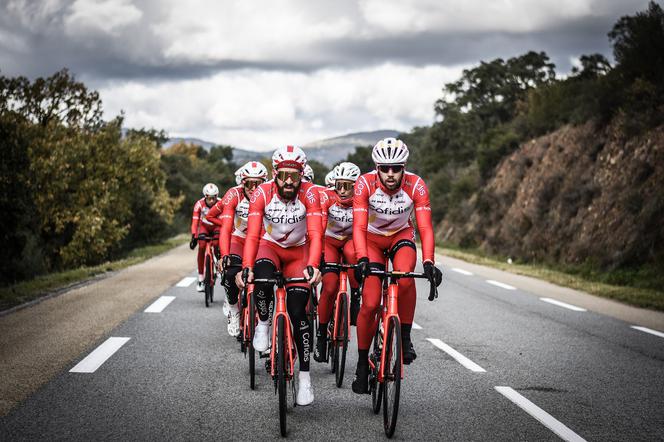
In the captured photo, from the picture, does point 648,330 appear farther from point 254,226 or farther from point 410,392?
point 254,226

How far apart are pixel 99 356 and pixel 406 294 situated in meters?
3.76

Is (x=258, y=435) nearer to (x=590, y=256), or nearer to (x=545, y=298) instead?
(x=545, y=298)

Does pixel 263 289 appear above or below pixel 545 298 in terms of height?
above

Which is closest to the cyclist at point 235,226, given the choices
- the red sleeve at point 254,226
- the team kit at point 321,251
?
the team kit at point 321,251

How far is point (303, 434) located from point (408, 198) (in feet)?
6.89

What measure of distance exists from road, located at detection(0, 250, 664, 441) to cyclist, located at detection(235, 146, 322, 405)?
0.62 m

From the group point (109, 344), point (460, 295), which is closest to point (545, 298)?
point (460, 295)

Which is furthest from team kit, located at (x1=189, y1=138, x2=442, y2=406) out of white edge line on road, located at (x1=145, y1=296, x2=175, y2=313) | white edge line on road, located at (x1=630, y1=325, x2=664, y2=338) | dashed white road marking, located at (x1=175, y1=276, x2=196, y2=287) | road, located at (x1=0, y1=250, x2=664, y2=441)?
dashed white road marking, located at (x1=175, y1=276, x2=196, y2=287)

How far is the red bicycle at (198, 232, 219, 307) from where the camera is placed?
12.5m

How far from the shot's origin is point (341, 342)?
288 inches

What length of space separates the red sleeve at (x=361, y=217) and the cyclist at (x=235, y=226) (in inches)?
85.7

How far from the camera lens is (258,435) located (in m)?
5.16

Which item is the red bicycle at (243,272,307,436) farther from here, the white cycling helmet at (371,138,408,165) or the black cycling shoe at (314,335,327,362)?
the black cycling shoe at (314,335,327,362)

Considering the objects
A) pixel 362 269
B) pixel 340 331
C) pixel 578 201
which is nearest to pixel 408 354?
pixel 362 269
